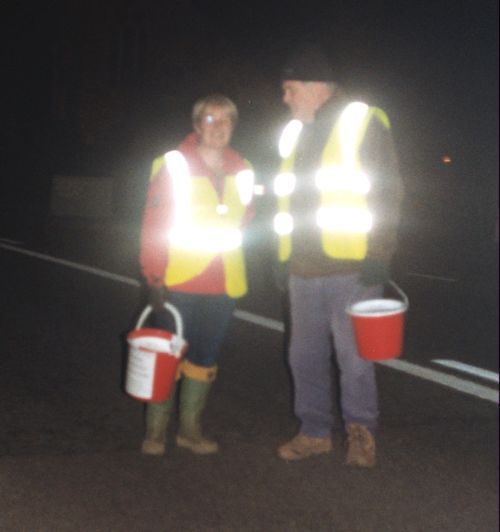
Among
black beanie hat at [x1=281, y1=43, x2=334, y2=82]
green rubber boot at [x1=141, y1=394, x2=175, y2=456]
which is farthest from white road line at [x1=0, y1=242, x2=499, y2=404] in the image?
black beanie hat at [x1=281, y1=43, x2=334, y2=82]

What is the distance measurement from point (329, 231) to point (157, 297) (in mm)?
887

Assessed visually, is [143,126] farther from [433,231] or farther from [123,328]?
[123,328]

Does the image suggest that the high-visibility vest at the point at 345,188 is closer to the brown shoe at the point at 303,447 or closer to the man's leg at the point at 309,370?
the man's leg at the point at 309,370

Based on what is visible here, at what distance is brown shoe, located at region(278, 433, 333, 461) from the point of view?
6.07 m

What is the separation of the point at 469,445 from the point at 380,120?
1893 mm

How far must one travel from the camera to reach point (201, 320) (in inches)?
238

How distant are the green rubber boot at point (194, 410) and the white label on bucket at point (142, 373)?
36cm

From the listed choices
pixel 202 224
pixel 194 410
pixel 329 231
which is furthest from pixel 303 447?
pixel 202 224

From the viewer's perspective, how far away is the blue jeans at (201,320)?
5.98 metres

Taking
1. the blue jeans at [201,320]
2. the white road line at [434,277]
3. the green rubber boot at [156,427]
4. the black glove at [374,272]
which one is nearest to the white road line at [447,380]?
the black glove at [374,272]

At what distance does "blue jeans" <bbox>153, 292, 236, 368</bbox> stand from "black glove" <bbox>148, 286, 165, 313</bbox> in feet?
0.31

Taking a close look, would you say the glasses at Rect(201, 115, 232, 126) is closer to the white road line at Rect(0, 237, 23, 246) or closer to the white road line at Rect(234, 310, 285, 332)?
the white road line at Rect(234, 310, 285, 332)

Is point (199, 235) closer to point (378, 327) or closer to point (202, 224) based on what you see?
point (202, 224)

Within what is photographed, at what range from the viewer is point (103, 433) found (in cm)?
652
